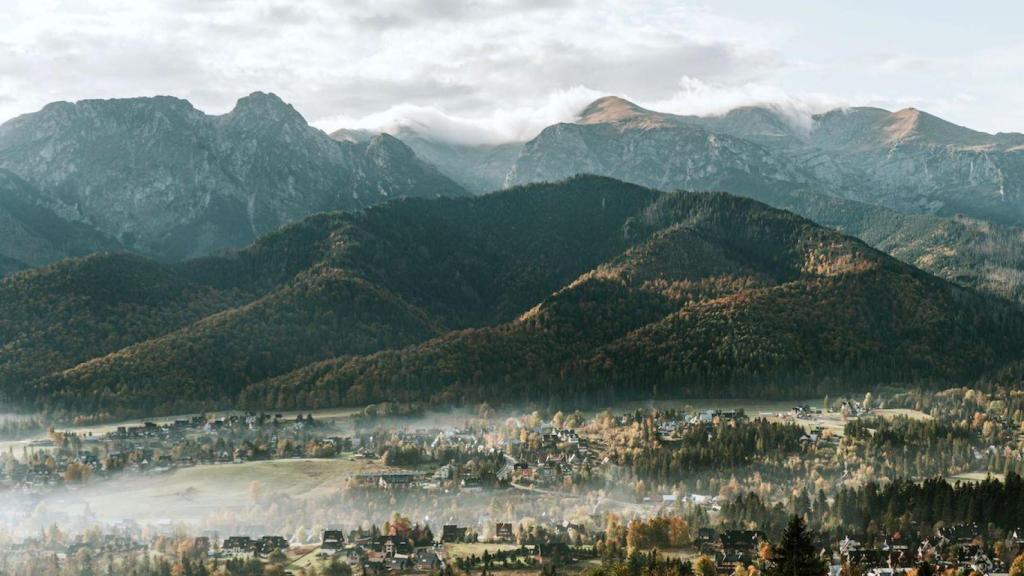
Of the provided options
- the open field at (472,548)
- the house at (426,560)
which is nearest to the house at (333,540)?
the house at (426,560)

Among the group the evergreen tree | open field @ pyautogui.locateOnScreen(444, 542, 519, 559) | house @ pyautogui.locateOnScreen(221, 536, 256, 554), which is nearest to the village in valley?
house @ pyautogui.locateOnScreen(221, 536, 256, 554)

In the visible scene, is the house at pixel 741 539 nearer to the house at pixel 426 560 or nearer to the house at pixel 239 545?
the house at pixel 426 560

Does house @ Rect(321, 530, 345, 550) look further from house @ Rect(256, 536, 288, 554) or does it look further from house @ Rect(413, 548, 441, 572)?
house @ Rect(413, 548, 441, 572)

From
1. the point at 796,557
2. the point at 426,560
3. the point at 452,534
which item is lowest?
the point at 426,560

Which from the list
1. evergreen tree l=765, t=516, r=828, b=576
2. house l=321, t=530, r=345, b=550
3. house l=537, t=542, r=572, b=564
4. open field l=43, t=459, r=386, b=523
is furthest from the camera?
open field l=43, t=459, r=386, b=523

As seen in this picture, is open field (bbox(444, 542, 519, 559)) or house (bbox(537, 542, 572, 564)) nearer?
house (bbox(537, 542, 572, 564))

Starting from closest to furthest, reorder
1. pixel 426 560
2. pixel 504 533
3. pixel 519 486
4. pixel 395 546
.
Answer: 1. pixel 426 560
2. pixel 395 546
3. pixel 504 533
4. pixel 519 486

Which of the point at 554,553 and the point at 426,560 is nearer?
the point at 426,560

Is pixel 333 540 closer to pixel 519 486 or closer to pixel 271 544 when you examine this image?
pixel 271 544

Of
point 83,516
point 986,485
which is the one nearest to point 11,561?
point 83,516

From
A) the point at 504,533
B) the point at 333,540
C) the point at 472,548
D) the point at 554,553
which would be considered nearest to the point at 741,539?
the point at 554,553
